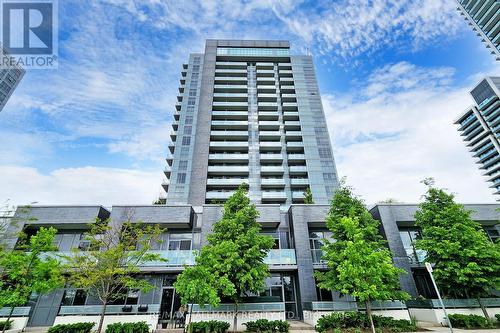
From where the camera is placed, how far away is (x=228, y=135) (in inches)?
1940

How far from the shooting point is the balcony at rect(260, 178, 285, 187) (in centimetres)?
4494

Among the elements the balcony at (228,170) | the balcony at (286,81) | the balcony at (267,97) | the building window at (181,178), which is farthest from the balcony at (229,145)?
the balcony at (286,81)

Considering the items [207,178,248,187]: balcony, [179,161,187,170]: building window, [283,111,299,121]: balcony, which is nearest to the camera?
[207,178,248,187]: balcony

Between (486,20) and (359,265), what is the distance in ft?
385

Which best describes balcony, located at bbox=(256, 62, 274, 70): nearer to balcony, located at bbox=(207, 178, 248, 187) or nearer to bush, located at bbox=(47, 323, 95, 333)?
balcony, located at bbox=(207, 178, 248, 187)

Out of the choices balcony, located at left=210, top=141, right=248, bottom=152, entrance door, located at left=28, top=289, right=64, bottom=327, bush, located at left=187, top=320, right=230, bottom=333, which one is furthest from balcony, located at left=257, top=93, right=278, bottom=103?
bush, located at left=187, top=320, right=230, bottom=333

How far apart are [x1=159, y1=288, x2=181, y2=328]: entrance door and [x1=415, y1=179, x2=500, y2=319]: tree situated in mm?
18397

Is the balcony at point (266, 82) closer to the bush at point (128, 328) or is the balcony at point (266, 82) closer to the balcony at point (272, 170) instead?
the balcony at point (272, 170)

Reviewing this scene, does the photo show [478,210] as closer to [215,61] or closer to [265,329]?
[265,329]

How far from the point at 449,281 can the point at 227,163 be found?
123ft

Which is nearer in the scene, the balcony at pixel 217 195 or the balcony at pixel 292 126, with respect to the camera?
the balcony at pixel 217 195

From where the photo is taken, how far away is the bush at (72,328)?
13617 millimetres

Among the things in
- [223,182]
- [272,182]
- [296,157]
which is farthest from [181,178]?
[296,157]

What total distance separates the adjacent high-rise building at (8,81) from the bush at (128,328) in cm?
12412
